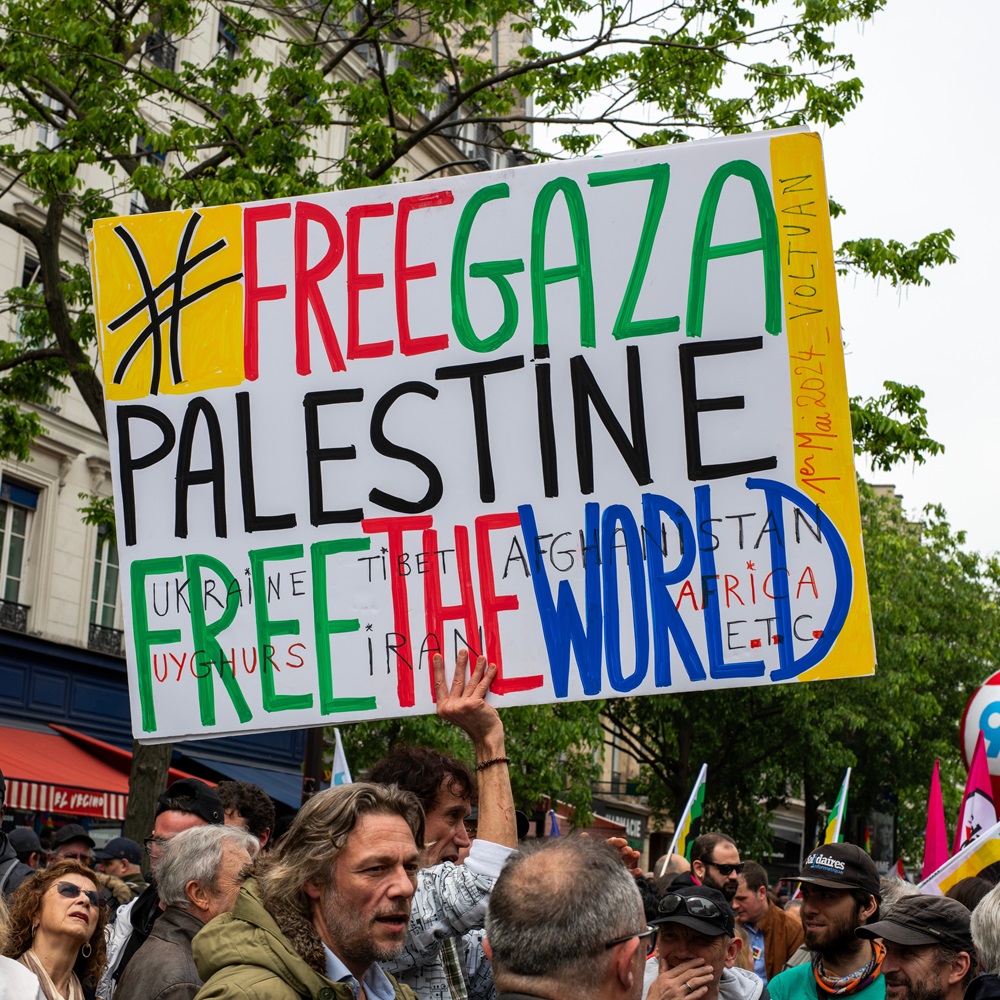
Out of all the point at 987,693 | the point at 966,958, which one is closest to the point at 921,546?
the point at 987,693

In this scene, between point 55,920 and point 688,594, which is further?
point 55,920

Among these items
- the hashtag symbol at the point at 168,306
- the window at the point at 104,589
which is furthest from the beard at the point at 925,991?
the window at the point at 104,589

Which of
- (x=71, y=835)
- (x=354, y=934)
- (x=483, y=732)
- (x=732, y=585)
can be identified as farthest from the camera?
(x=71, y=835)

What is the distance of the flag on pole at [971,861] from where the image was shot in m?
5.94

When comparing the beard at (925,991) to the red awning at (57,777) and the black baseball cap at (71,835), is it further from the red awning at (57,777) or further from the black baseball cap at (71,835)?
the red awning at (57,777)

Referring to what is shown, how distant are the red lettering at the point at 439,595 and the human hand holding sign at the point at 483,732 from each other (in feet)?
0.31

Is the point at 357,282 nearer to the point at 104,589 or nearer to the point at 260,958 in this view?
the point at 260,958

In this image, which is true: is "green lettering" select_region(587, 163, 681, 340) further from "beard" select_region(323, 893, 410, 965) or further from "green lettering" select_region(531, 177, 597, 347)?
"beard" select_region(323, 893, 410, 965)

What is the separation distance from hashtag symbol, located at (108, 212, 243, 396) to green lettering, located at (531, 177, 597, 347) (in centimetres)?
88

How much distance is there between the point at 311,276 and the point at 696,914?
208cm

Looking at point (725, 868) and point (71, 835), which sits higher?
point (71, 835)

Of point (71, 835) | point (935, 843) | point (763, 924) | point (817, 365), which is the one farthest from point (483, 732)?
point (935, 843)

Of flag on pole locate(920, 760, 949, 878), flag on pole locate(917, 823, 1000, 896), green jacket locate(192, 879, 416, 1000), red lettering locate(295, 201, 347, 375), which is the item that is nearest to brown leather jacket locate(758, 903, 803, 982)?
flag on pole locate(920, 760, 949, 878)

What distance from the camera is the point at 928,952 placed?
13.1 ft
